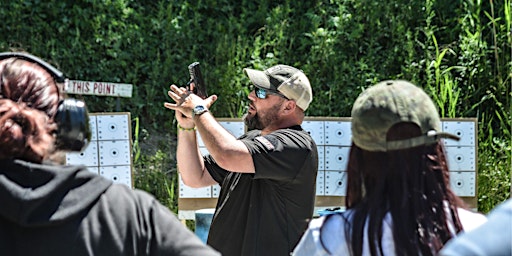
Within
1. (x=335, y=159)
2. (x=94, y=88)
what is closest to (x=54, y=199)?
(x=335, y=159)

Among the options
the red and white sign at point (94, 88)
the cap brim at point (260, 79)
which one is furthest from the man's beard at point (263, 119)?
the red and white sign at point (94, 88)

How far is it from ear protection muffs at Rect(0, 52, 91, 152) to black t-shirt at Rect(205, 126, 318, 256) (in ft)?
5.48

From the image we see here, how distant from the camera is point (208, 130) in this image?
356cm

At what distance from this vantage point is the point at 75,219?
5.96 ft

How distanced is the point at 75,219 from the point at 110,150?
3933mm

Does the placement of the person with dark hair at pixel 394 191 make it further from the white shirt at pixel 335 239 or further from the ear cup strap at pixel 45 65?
the ear cup strap at pixel 45 65

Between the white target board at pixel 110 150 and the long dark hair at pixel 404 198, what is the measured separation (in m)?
3.81

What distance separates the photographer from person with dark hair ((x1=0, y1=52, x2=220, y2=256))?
5.88 ft

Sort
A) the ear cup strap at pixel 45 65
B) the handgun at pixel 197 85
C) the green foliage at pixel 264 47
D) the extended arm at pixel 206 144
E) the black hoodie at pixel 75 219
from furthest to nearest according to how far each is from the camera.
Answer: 1. the green foliage at pixel 264 47
2. the handgun at pixel 197 85
3. the extended arm at pixel 206 144
4. the ear cup strap at pixel 45 65
5. the black hoodie at pixel 75 219

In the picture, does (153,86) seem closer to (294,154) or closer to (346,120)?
(346,120)

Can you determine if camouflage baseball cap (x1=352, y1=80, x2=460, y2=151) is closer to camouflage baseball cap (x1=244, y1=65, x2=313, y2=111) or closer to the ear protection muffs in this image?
the ear protection muffs

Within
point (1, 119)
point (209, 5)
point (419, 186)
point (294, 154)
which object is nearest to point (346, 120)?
point (294, 154)

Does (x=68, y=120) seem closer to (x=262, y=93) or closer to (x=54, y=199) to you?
(x=54, y=199)

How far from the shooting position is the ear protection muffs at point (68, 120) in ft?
6.13
